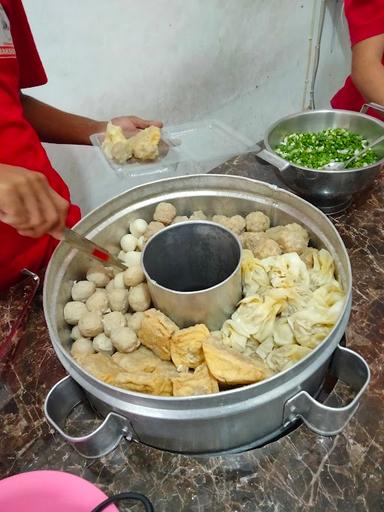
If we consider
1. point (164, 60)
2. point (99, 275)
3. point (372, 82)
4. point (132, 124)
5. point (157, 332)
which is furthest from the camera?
point (164, 60)

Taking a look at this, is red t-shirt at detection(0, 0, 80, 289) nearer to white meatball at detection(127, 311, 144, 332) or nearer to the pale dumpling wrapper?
white meatball at detection(127, 311, 144, 332)

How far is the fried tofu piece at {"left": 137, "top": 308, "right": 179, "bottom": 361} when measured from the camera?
1.02 metres

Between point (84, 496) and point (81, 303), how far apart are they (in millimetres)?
477

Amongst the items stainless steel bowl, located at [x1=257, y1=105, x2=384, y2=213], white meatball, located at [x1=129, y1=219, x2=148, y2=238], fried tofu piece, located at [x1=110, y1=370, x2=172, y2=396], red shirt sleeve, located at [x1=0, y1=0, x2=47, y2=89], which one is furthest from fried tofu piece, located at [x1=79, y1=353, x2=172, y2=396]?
red shirt sleeve, located at [x1=0, y1=0, x2=47, y2=89]

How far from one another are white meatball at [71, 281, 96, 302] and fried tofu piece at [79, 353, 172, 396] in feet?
0.72

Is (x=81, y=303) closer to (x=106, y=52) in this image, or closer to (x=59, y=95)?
(x=59, y=95)

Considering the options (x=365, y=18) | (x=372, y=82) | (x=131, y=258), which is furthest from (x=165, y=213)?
(x=365, y=18)

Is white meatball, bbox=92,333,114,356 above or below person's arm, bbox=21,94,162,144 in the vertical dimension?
below

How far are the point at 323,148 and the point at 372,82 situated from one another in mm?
575

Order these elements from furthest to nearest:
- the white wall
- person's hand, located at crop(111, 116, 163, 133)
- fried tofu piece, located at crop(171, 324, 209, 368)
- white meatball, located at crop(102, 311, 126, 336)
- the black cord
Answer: the white wall → person's hand, located at crop(111, 116, 163, 133) → white meatball, located at crop(102, 311, 126, 336) → fried tofu piece, located at crop(171, 324, 209, 368) → the black cord

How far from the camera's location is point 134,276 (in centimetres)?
117

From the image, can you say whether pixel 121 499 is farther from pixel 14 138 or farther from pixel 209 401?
pixel 14 138

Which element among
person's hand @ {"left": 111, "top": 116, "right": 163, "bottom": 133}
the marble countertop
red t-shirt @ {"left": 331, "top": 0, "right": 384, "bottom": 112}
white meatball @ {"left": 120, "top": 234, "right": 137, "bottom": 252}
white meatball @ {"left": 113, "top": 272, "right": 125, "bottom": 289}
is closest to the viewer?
the marble countertop

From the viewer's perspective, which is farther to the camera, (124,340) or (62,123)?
(62,123)
